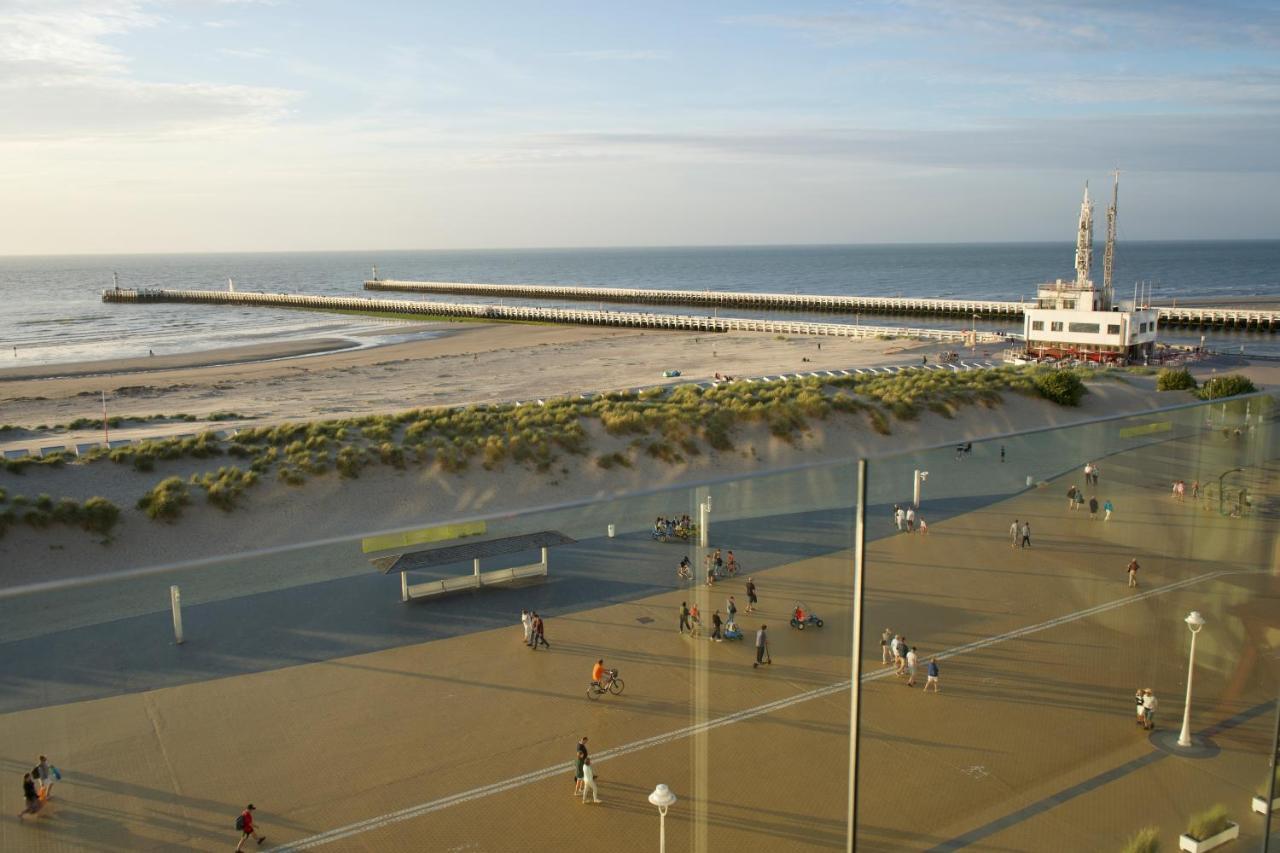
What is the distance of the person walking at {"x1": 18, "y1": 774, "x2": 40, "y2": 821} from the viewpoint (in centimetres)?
252

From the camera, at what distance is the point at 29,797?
2.55m

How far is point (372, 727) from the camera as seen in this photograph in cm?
317

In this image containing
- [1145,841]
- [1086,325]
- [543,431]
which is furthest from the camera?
[1086,325]

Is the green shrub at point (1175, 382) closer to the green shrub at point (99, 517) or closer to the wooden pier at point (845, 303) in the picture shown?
the wooden pier at point (845, 303)

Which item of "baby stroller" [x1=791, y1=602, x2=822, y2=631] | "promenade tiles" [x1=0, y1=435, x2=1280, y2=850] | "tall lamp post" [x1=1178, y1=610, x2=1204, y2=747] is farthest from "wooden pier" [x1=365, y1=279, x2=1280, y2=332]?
"baby stroller" [x1=791, y1=602, x2=822, y2=631]

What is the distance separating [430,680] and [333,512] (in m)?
15.0

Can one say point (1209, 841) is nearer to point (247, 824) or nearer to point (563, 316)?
point (247, 824)

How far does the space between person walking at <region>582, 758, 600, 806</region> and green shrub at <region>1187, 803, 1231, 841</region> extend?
2469mm

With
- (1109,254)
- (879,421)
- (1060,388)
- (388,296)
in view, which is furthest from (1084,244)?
(388,296)

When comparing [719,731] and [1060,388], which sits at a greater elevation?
[719,731]

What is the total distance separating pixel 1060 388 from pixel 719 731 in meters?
25.1

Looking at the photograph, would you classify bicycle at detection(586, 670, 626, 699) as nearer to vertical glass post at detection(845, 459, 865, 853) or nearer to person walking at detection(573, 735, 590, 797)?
person walking at detection(573, 735, 590, 797)

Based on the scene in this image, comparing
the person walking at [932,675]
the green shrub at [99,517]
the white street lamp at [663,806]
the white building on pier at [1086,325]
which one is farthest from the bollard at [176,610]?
the white building on pier at [1086,325]

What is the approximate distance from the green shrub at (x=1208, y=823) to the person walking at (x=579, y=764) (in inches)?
99.5
